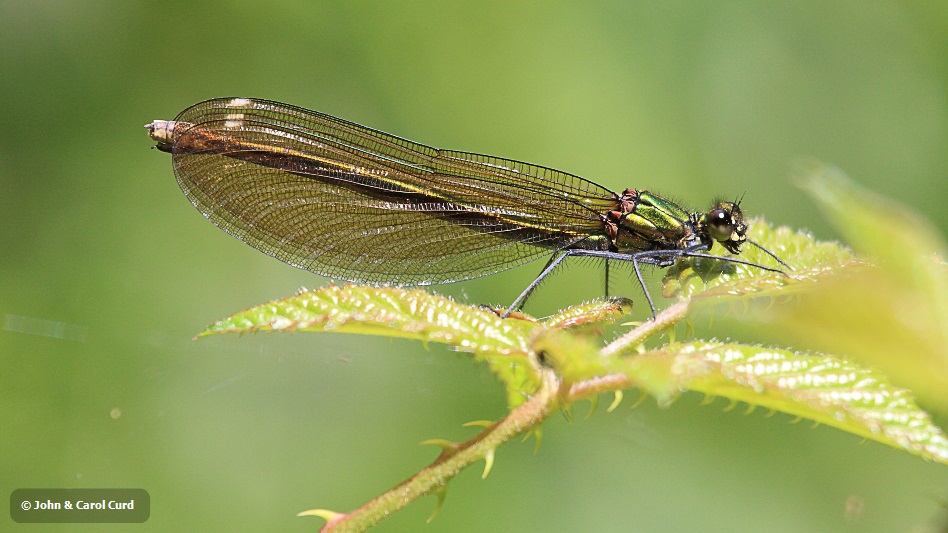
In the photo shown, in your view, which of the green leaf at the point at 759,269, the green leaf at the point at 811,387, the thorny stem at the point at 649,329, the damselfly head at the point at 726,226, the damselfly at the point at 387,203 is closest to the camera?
the green leaf at the point at 811,387

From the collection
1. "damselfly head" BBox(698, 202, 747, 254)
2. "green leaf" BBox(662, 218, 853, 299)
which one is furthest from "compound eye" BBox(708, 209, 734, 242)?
"green leaf" BBox(662, 218, 853, 299)

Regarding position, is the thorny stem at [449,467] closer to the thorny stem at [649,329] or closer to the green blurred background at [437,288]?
the thorny stem at [649,329]

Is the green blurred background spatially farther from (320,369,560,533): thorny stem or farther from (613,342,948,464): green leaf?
(613,342,948,464): green leaf

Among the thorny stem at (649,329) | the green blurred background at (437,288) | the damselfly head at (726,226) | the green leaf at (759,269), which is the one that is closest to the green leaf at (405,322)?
the thorny stem at (649,329)

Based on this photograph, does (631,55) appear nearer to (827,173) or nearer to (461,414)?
(461,414)

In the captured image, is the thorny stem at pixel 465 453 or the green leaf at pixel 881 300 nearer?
the green leaf at pixel 881 300

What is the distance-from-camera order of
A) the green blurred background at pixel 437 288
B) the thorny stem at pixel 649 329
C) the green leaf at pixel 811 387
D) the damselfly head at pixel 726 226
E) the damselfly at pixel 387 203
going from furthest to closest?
the green blurred background at pixel 437 288 < the damselfly at pixel 387 203 < the damselfly head at pixel 726 226 < the thorny stem at pixel 649 329 < the green leaf at pixel 811 387

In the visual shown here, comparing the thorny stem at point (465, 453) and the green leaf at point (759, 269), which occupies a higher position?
the green leaf at point (759, 269)
